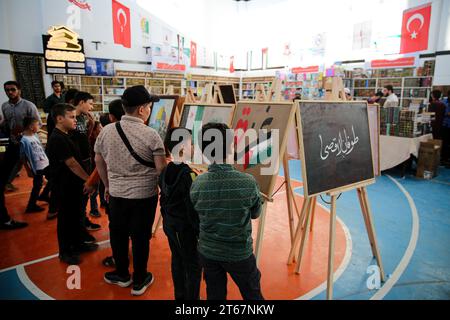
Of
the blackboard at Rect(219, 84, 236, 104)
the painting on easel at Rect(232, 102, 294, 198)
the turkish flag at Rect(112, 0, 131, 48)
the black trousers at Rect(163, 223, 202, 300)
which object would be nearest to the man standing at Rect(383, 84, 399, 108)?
the blackboard at Rect(219, 84, 236, 104)

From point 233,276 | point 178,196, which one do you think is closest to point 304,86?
point 178,196

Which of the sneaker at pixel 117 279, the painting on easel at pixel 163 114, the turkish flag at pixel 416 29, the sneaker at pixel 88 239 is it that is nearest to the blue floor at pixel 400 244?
the sneaker at pixel 117 279

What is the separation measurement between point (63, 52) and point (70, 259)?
8363mm

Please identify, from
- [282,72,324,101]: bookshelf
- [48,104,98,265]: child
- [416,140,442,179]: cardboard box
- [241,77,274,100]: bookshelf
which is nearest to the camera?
[48,104,98,265]: child

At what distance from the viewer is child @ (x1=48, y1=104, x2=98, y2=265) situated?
8.68ft

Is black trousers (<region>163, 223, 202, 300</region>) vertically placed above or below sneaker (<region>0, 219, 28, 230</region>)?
above

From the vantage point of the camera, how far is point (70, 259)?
2898 mm

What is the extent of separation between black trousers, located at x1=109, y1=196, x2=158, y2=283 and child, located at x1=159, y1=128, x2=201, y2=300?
1.34ft

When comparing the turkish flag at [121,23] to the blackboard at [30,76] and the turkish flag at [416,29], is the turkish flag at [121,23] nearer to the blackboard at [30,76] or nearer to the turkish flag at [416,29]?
the blackboard at [30,76]

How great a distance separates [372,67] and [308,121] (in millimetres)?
9514

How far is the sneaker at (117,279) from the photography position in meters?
2.54

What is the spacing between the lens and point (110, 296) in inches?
95.1

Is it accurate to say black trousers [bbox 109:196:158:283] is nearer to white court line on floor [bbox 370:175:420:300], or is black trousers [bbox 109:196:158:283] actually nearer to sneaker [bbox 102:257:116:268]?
sneaker [bbox 102:257:116:268]

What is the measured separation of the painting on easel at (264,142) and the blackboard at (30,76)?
28.7ft
